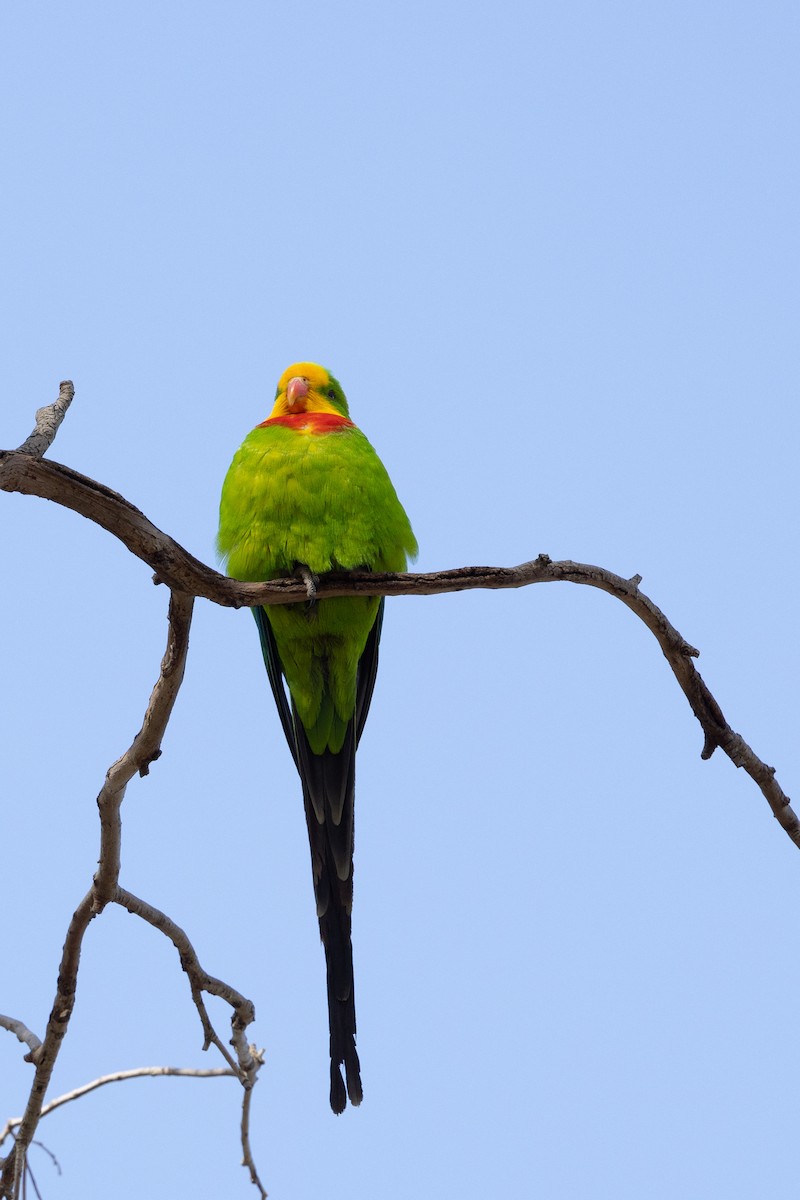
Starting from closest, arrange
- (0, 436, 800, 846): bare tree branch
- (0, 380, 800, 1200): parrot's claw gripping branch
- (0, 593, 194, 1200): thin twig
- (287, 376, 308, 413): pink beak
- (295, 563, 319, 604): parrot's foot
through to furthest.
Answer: (0, 436, 800, 846): bare tree branch < (0, 380, 800, 1200): parrot's claw gripping branch < (0, 593, 194, 1200): thin twig < (295, 563, 319, 604): parrot's foot < (287, 376, 308, 413): pink beak

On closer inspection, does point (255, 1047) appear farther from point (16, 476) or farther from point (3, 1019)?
point (16, 476)

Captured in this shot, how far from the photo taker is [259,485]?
3457 millimetres

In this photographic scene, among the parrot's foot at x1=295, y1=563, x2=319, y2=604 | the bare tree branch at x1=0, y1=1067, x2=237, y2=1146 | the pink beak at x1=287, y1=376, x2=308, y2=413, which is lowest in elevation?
the bare tree branch at x1=0, y1=1067, x2=237, y2=1146

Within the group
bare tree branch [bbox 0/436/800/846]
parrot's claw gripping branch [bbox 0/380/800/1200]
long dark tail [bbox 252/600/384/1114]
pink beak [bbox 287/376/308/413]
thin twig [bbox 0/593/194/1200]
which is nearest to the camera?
bare tree branch [bbox 0/436/800/846]

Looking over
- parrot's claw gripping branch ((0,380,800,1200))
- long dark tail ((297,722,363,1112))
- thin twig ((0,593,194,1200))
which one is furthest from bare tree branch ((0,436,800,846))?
long dark tail ((297,722,363,1112))

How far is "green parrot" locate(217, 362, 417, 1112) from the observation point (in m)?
3.38

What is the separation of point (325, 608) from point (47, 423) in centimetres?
114

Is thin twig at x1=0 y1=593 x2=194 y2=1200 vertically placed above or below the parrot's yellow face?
below

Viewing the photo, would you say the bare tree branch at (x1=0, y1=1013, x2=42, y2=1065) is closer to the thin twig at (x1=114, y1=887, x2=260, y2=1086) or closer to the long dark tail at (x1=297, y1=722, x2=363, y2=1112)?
the thin twig at (x1=114, y1=887, x2=260, y2=1086)

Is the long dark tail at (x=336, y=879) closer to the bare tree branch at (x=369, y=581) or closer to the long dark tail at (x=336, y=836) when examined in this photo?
the long dark tail at (x=336, y=836)

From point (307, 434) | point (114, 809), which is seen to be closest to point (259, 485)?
point (307, 434)

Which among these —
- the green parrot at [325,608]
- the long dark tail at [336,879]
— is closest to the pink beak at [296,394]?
the green parrot at [325,608]

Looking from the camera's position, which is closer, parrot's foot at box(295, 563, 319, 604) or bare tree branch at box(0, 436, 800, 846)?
bare tree branch at box(0, 436, 800, 846)

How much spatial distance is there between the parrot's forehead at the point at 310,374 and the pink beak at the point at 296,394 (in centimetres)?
10
